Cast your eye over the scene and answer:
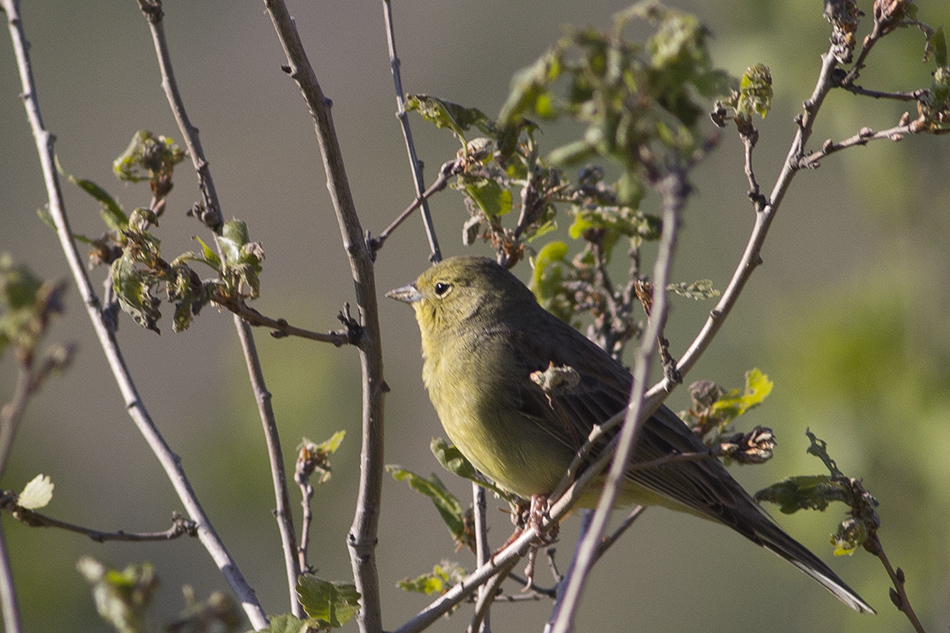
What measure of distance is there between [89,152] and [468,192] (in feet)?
56.4

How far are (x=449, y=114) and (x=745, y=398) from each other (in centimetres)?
152

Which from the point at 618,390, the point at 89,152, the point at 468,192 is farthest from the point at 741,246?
the point at 89,152

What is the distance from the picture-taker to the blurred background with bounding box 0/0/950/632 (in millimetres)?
5766

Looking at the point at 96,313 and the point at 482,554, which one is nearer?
the point at 96,313

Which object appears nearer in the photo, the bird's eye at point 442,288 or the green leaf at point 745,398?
the green leaf at point 745,398

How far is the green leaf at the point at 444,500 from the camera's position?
338 cm

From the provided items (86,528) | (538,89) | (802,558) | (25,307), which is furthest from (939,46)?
(86,528)

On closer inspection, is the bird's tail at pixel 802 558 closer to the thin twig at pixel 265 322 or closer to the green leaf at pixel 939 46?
the green leaf at pixel 939 46

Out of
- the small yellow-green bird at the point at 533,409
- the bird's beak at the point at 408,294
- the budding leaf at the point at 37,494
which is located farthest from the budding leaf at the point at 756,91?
the bird's beak at the point at 408,294

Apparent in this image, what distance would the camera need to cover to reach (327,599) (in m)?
2.50

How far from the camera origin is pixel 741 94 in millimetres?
2451

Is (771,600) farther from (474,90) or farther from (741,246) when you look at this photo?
(474,90)

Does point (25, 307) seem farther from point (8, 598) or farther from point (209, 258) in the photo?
point (209, 258)

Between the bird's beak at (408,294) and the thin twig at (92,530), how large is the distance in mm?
2020
